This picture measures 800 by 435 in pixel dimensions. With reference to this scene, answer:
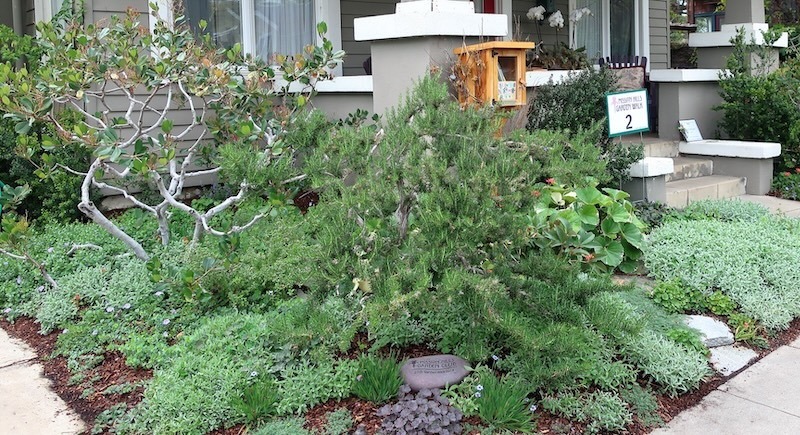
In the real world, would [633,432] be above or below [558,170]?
below

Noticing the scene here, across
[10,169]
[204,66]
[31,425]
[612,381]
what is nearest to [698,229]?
[612,381]

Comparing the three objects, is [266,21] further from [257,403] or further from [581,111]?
[257,403]

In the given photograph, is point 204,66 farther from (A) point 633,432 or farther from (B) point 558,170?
(A) point 633,432

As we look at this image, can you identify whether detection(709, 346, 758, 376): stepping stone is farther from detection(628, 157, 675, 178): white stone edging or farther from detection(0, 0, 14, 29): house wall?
detection(0, 0, 14, 29): house wall

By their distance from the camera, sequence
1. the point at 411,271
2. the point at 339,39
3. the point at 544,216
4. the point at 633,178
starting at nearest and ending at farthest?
1. the point at 411,271
2. the point at 544,216
3. the point at 633,178
4. the point at 339,39

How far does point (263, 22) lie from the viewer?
7859mm

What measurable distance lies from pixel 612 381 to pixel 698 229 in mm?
2227

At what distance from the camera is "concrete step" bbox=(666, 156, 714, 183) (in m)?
7.83

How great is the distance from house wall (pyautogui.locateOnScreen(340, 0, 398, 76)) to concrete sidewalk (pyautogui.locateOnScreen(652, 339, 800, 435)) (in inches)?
234

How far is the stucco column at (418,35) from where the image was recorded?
561cm

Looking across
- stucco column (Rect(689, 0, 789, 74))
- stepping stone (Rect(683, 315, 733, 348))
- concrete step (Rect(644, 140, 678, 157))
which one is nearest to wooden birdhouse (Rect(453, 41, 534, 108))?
stepping stone (Rect(683, 315, 733, 348))

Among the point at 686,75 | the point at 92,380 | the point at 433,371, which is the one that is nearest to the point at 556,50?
the point at 686,75

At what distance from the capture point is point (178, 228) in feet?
19.3

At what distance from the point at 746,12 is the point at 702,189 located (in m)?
3.03
